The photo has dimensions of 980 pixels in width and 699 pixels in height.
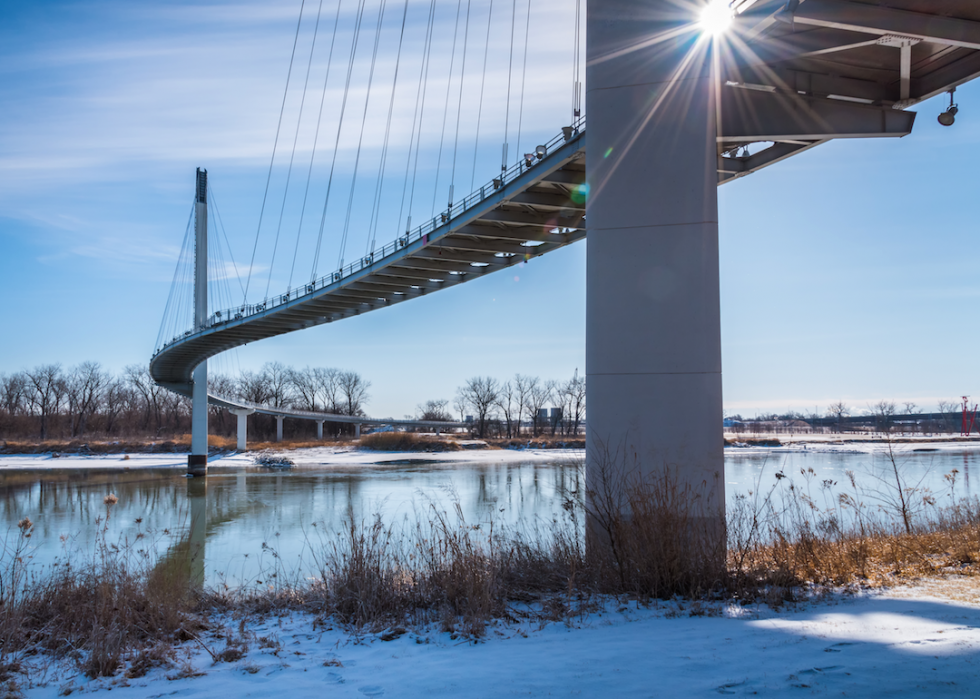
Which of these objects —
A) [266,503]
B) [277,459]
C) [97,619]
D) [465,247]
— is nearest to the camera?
[97,619]

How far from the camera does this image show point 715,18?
31.3ft

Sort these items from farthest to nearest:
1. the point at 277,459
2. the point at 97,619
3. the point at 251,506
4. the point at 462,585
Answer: the point at 277,459
the point at 251,506
the point at 462,585
the point at 97,619

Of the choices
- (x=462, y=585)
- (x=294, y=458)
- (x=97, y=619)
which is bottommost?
(x=294, y=458)

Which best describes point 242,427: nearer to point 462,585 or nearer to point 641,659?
point 462,585

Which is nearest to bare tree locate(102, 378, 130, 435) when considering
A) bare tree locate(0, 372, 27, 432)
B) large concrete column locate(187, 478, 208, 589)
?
bare tree locate(0, 372, 27, 432)

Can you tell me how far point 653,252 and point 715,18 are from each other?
11.8 feet

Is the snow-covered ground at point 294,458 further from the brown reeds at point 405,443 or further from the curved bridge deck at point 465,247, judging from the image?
the curved bridge deck at point 465,247

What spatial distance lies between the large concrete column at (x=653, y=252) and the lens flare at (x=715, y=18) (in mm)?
147

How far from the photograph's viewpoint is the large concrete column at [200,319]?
150ft

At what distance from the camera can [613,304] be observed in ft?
31.0

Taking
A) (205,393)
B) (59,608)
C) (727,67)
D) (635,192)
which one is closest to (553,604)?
(59,608)

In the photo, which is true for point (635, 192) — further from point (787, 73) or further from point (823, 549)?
point (823, 549)

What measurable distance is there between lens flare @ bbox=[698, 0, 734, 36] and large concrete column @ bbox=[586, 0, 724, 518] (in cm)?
15

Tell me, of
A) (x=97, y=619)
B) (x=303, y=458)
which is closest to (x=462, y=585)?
(x=97, y=619)
